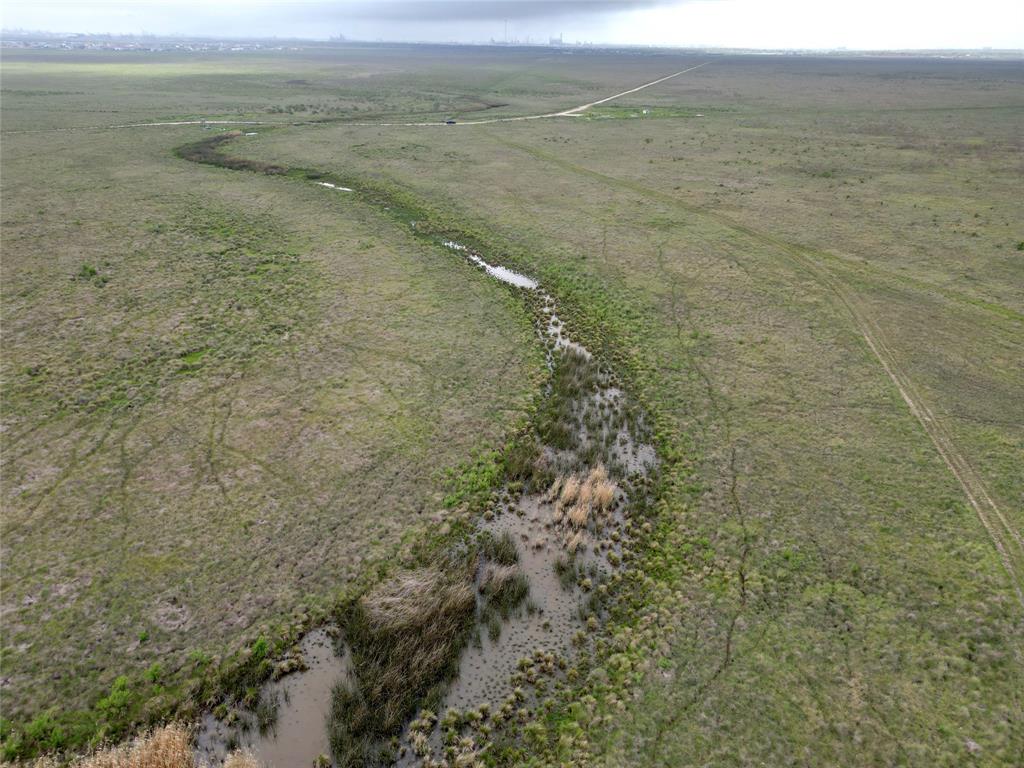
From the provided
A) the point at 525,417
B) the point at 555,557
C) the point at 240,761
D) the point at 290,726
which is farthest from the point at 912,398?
the point at 240,761

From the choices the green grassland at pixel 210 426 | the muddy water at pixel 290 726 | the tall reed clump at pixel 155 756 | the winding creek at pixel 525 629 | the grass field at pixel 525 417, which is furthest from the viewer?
the green grassland at pixel 210 426

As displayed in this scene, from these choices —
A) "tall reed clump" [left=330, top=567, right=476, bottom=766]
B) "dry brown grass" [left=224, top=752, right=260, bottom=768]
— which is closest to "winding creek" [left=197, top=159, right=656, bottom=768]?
"tall reed clump" [left=330, top=567, right=476, bottom=766]

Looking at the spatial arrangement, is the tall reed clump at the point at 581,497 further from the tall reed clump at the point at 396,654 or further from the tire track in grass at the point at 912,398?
the tire track in grass at the point at 912,398

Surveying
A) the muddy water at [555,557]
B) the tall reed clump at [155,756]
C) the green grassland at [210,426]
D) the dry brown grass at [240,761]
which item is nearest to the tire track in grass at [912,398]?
the muddy water at [555,557]

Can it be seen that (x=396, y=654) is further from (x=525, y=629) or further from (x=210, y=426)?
(x=210, y=426)

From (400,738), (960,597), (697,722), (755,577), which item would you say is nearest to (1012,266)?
(960,597)

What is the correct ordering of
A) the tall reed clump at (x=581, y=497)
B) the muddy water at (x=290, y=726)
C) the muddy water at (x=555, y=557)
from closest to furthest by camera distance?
1. the muddy water at (x=290, y=726)
2. the muddy water at (x=555, y=557)
3. the tall reed clump at (x=581, y=497)
